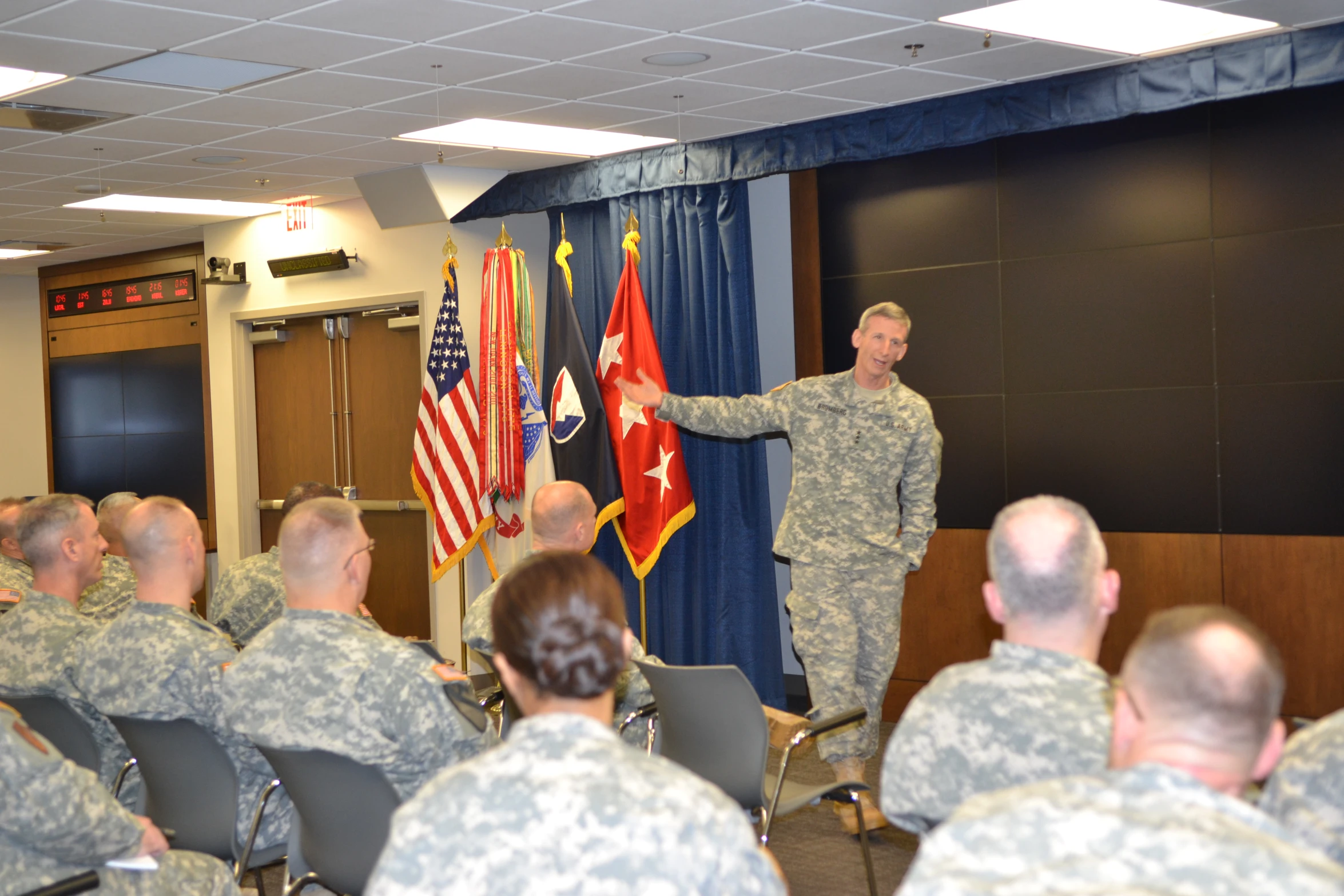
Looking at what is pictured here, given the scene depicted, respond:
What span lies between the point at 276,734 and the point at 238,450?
7085 mm

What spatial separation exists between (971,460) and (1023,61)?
1953 mm

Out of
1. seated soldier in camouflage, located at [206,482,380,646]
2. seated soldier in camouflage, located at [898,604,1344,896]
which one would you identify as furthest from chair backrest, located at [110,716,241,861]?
seated soldier in camouflage, located at [898,604,1344,896]

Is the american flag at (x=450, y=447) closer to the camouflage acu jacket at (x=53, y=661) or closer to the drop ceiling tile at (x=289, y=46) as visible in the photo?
the drop ceiling tile at (x=289, y=46)

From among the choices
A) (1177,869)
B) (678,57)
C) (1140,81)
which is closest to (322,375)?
(678,57)

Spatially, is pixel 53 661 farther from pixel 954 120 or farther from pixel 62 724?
pixel 954 120

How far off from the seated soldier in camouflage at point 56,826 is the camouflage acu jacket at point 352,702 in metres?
0.34

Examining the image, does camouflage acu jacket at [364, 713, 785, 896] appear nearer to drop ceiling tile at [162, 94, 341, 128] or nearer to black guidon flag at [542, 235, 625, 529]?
drop ceiling tile at [162, 94, 341, 128]

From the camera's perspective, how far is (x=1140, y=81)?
5.54 metres

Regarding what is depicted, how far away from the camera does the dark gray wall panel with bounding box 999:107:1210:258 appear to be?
224 inches

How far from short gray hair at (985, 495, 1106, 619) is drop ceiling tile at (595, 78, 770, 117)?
372 centimetres

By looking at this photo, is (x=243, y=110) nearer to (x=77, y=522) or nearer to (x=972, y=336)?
(x=77, y=522)

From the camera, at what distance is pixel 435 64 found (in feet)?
17.3

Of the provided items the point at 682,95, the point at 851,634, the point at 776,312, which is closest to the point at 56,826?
the point at 851,634

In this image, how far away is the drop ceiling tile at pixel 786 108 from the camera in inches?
237
